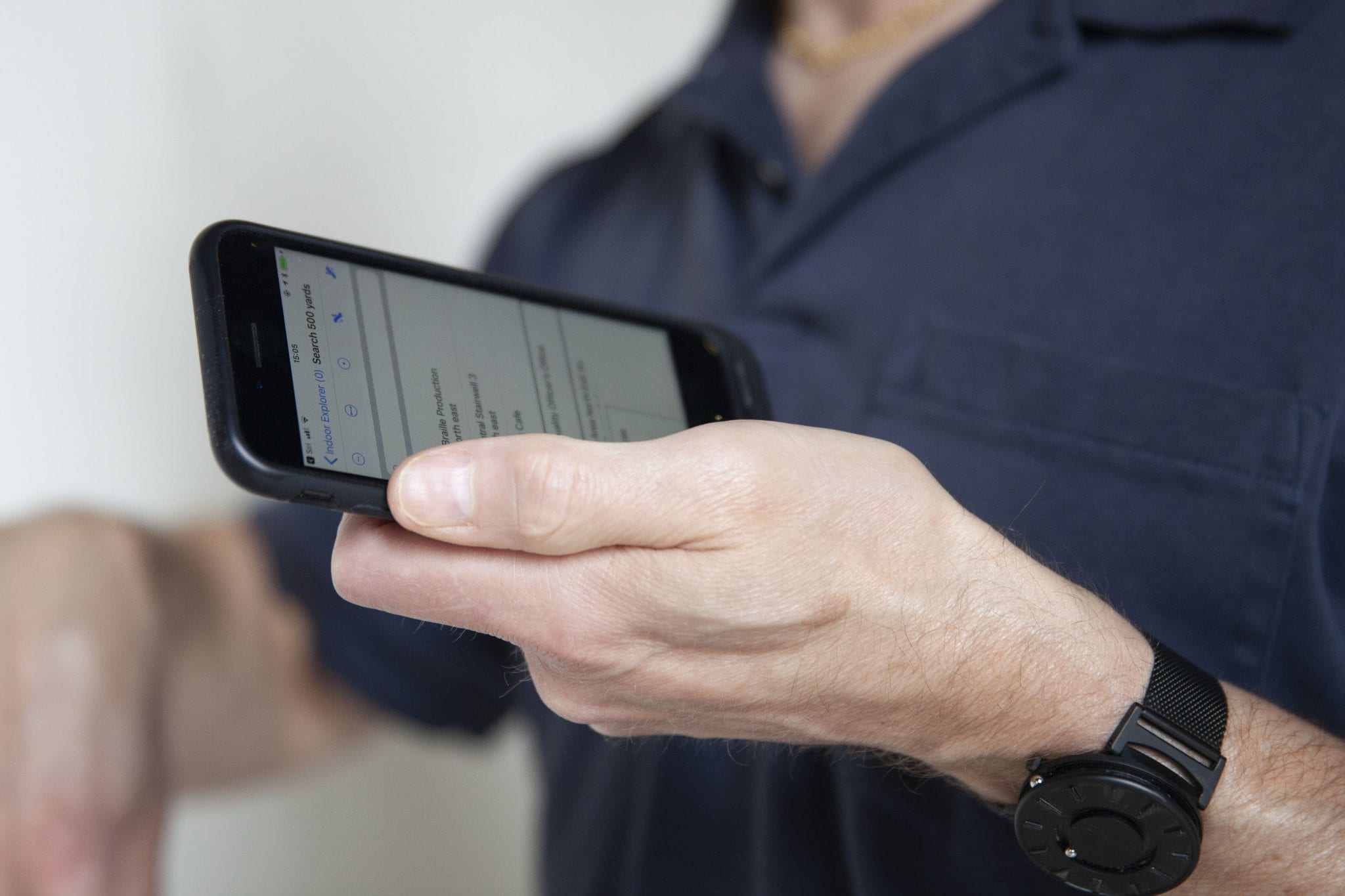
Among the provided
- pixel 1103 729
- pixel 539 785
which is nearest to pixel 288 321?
pixel 1103 729

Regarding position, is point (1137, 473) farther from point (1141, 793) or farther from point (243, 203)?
point (243, 203)

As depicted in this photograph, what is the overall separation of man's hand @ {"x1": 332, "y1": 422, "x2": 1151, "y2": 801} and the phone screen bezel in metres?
0.04

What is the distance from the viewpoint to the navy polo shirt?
41 centimetres

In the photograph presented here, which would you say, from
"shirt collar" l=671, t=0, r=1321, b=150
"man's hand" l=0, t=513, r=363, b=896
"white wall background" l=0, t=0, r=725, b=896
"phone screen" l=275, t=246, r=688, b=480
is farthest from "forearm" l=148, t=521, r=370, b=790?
"shirt collar" l=671, t=0, r=1321, b=150

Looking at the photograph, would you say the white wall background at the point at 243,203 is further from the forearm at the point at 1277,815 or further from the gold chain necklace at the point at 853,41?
the forearm at the point at 1277,815

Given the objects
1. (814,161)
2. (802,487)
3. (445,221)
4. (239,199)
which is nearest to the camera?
(802,487)

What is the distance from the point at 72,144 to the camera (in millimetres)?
696

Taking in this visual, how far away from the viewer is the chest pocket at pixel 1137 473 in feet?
1.32

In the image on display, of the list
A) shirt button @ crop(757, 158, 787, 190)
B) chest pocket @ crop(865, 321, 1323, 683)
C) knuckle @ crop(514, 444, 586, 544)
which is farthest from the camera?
shirt button @ crop(757, 158, 787, 190)

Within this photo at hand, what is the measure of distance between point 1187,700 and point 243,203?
0.75 metres

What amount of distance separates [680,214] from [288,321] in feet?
Answer: 1.21

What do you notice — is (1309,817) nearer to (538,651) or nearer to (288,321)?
(538,651)

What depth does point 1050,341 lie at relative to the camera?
18.2 inches

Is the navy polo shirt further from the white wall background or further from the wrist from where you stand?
the white wall background
